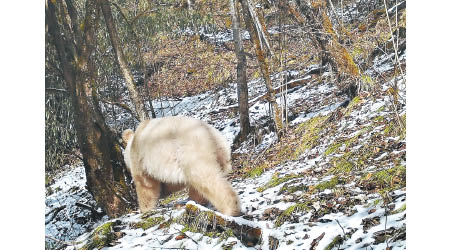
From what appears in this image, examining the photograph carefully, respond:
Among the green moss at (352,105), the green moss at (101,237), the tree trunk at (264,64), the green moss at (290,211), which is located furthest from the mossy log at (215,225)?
the green moss at (352,105)

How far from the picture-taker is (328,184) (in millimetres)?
2822

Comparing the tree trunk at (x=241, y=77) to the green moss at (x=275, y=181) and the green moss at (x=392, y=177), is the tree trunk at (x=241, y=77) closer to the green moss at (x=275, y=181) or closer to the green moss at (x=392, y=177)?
the green moss at (x=275, y=181)

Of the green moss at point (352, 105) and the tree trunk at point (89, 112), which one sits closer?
the green moss at point (352, 105)

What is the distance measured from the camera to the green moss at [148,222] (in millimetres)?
3062

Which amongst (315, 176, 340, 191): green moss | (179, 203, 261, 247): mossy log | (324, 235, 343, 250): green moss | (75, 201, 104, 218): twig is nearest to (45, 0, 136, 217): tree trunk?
(75, 201, 104, 218): twig

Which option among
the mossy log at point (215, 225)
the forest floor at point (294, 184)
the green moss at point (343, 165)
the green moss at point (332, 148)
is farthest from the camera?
the green moss at point (332, 148)

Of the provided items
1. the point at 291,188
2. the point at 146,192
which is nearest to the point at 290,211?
the point at 291,188

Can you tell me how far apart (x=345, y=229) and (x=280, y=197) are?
479mm

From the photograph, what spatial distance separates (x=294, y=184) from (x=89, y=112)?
1.59 meters

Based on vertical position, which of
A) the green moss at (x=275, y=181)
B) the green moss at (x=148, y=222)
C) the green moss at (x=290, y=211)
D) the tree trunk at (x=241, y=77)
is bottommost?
the green moss at (x=148, y=222)

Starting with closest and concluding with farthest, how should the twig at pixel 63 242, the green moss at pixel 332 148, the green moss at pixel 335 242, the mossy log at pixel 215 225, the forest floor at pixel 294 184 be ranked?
the green moss at pixel 335 242 → the forest floor at pixel 294 184 → the mossy log at pixel 215 225 → the green moss at pixel 332 148 → the twig at pixel 63 242

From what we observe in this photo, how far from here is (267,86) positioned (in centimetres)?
303

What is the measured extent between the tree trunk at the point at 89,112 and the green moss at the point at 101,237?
16 centimetres
